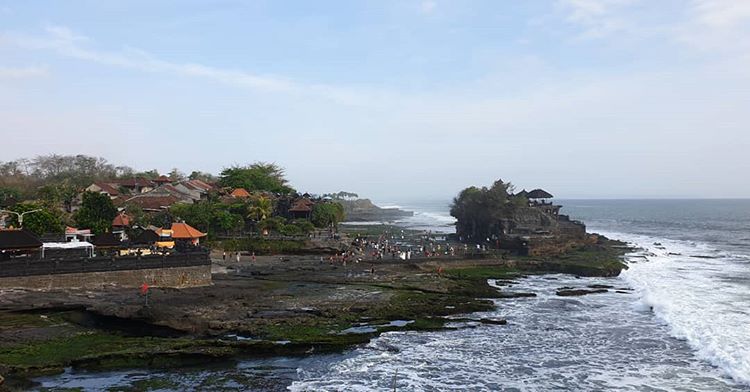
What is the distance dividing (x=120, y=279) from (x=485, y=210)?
5148 cm

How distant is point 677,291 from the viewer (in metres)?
39.5

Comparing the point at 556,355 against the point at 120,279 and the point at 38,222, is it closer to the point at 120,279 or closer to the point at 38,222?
the point at 120,279

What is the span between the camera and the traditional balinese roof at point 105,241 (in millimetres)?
38969

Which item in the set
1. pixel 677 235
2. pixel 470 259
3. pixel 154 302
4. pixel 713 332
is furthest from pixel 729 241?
pixel 154 302

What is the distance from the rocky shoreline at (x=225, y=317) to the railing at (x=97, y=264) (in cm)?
129

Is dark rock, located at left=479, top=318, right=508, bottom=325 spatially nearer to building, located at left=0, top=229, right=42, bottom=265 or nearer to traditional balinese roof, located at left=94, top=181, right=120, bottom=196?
building, located at left=0, top=229, right=42, bottom=265

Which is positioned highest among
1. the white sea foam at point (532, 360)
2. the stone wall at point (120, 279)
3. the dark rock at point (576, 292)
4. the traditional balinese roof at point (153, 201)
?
the traditional balinese roof at point (153, 201)

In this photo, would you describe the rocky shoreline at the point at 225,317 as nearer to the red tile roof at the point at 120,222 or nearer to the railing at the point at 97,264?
the railing at the point at 97,264

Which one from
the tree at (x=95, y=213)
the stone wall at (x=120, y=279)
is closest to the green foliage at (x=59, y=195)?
the tree at (x=95, y=213)

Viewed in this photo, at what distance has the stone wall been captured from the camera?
1213 inches

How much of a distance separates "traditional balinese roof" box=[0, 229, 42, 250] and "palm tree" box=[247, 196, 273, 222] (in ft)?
105

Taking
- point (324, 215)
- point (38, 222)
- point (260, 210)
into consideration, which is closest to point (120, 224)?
point (38, 222)

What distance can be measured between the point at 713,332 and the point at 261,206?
47.5 metres

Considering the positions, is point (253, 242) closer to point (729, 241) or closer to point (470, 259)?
point (470, 259)
